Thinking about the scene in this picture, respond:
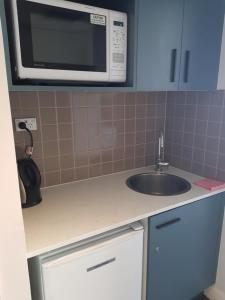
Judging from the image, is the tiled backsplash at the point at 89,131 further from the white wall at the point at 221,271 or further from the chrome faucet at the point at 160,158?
the white wall at the point at 221,271

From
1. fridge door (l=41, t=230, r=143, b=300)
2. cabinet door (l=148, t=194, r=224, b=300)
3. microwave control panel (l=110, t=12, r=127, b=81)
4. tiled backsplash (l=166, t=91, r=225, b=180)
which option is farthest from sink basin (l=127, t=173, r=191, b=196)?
microwave control panel (l=110, t=12, r=127, b=81)

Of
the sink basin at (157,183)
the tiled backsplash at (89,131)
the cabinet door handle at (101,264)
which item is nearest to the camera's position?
the cabinet door handle at (101,264)

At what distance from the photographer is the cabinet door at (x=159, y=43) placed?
123 centimetres

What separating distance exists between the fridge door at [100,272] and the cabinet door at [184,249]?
0.11 meters

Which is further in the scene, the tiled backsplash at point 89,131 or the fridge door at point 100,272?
the tiled backsplash at point 89,131

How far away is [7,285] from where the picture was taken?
2.88ft

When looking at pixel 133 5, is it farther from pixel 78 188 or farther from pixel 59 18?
pixel 78 188

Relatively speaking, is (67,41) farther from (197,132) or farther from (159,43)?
(197,132)

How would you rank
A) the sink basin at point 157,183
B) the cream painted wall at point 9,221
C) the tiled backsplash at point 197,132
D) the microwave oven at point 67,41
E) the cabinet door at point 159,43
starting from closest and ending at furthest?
the cream painted wall at point 9,221, the microwave oven at point 67,41, the cabinet door at point 159,43, the tiled backsplash at point 197,132, the sink basin at point 157,183

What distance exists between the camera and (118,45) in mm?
1196

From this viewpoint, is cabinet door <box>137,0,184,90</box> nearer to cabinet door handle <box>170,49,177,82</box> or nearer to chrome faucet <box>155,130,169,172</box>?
cabinet door handle <box>170,49,177,82</box>

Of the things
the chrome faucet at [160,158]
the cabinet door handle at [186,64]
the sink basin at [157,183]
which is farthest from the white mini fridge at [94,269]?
the cabinet door handle at [186,64]

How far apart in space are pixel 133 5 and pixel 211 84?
2.33ft

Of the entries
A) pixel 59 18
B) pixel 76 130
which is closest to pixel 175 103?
pixel 76 130
